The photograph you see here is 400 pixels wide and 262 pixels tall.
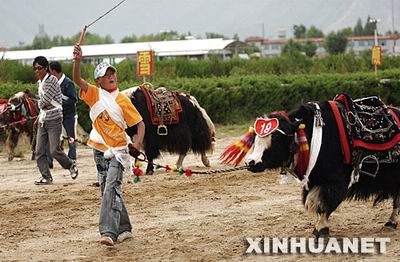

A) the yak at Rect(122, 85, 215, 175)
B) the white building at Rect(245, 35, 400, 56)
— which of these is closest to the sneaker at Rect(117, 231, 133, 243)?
the yak at Rect(122, 85, 215, 175)

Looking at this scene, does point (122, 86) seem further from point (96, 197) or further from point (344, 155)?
point (344, 155)

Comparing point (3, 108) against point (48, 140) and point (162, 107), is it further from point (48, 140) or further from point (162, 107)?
point (48, 140)

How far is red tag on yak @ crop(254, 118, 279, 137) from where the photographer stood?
862cm

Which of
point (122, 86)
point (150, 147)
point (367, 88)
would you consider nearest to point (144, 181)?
point (150, 147)

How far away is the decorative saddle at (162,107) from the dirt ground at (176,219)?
35.6 inches

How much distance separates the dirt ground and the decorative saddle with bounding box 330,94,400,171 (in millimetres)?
766

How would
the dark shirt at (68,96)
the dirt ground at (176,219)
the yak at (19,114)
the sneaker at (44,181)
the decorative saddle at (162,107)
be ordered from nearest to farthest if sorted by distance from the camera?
the dirt ground at (176,219), the sneaker at (44,181), the decorative saddle at (162,107), the dark shirt at (68,96), the yak at (19,114)

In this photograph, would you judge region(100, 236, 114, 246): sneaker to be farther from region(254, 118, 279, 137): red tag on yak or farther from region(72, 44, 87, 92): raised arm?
region(254, 118, 279, 137): red tag on yak

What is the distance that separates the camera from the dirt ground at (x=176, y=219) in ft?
28.6

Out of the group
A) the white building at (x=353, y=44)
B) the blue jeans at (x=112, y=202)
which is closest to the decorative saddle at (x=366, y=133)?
the blue jeans at (x=112, y=202)

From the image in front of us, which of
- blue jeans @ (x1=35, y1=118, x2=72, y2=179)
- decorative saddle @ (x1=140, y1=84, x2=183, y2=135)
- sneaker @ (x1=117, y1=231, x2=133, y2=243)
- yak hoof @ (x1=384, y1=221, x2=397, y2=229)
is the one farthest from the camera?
decorative saddle @ (x1=140, y1=84, x2=183, y2=135)

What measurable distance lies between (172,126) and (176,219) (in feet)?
15.2

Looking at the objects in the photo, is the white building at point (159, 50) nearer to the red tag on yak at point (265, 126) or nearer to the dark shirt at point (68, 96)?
the dark shirt at point (68, 96)

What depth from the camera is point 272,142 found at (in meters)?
8.66
